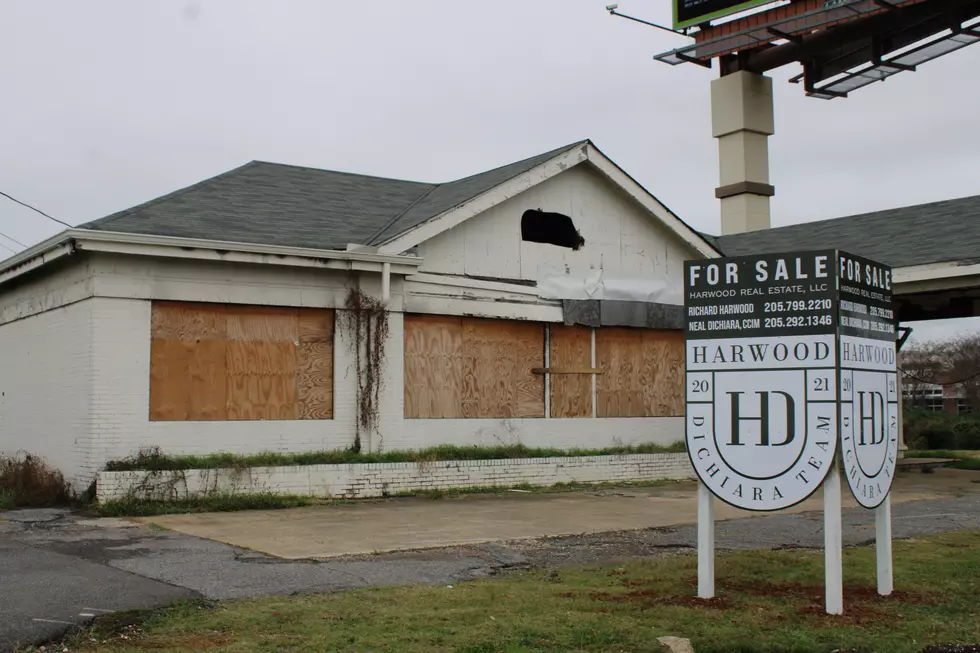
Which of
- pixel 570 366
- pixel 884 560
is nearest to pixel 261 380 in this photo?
pixel 570 366

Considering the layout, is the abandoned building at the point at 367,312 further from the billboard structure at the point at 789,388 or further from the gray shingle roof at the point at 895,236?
the billboard structure at the point at 789,388

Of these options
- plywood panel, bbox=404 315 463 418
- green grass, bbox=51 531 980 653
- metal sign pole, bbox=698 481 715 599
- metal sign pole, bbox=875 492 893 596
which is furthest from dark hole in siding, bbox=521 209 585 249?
metal sign pole, bbox=875 492 893 596

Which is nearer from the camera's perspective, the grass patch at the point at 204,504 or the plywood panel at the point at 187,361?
the grass patch at the point at 204,504

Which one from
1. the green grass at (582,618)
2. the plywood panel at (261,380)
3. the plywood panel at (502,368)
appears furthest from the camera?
the plywood panel at (502,368)

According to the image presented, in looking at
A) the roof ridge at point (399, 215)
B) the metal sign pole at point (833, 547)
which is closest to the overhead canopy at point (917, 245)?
the roof ridge at point (399, 215)

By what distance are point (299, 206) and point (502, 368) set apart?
14.5 feet

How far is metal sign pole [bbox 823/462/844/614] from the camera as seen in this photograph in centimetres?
682

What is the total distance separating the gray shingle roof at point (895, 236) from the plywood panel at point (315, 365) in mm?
10493

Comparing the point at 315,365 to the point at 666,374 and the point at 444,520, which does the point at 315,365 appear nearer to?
the point at 444,520

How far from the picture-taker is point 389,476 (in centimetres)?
1516

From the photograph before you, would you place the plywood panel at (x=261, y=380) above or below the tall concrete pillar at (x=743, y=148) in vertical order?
below

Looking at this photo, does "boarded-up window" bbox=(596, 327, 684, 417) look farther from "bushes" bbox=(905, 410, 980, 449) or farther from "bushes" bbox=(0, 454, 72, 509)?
"bushes" bbox=(905, 410, 980, 449)

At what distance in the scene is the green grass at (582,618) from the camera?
5914 mm

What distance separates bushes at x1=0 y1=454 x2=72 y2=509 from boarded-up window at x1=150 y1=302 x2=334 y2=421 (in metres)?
1.76
